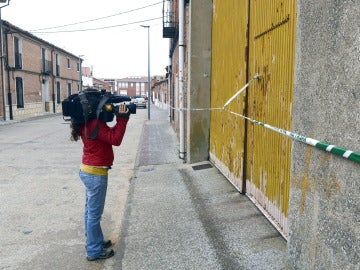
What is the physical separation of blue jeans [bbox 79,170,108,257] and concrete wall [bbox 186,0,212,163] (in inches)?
173

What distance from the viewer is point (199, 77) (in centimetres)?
786

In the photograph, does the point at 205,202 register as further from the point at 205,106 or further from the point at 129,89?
the point at 129,89

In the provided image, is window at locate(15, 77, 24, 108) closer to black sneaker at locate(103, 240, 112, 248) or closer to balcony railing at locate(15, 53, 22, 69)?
balcony railing at locate(15, 53, 22, 69)

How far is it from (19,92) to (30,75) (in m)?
3.01

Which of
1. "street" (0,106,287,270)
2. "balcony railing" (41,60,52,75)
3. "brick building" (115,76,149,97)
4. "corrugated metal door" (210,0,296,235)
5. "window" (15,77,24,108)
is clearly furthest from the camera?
"brick building" (115,76,149,97)

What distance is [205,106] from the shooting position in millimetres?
7957

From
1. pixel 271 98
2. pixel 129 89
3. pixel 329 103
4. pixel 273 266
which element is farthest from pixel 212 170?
pixel 129 89

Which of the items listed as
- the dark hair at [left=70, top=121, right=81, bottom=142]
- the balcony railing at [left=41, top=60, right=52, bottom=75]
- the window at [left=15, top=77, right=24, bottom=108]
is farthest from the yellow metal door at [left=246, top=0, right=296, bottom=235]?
the balcony railing at [left=41, top=60, right=52, bottom=75]

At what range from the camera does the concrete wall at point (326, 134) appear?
1.95m

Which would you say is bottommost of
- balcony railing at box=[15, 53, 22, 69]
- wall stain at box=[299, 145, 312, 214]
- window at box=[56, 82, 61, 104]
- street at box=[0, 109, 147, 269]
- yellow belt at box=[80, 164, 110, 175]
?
street at box=[0, 109, 147, 269]

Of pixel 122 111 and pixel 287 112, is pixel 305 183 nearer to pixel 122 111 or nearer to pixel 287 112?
pixel 287 112

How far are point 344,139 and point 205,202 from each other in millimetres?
3434

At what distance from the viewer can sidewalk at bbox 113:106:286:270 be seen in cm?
354

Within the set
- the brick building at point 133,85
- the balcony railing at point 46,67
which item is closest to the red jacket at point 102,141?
the balcony railing at point 46,67
